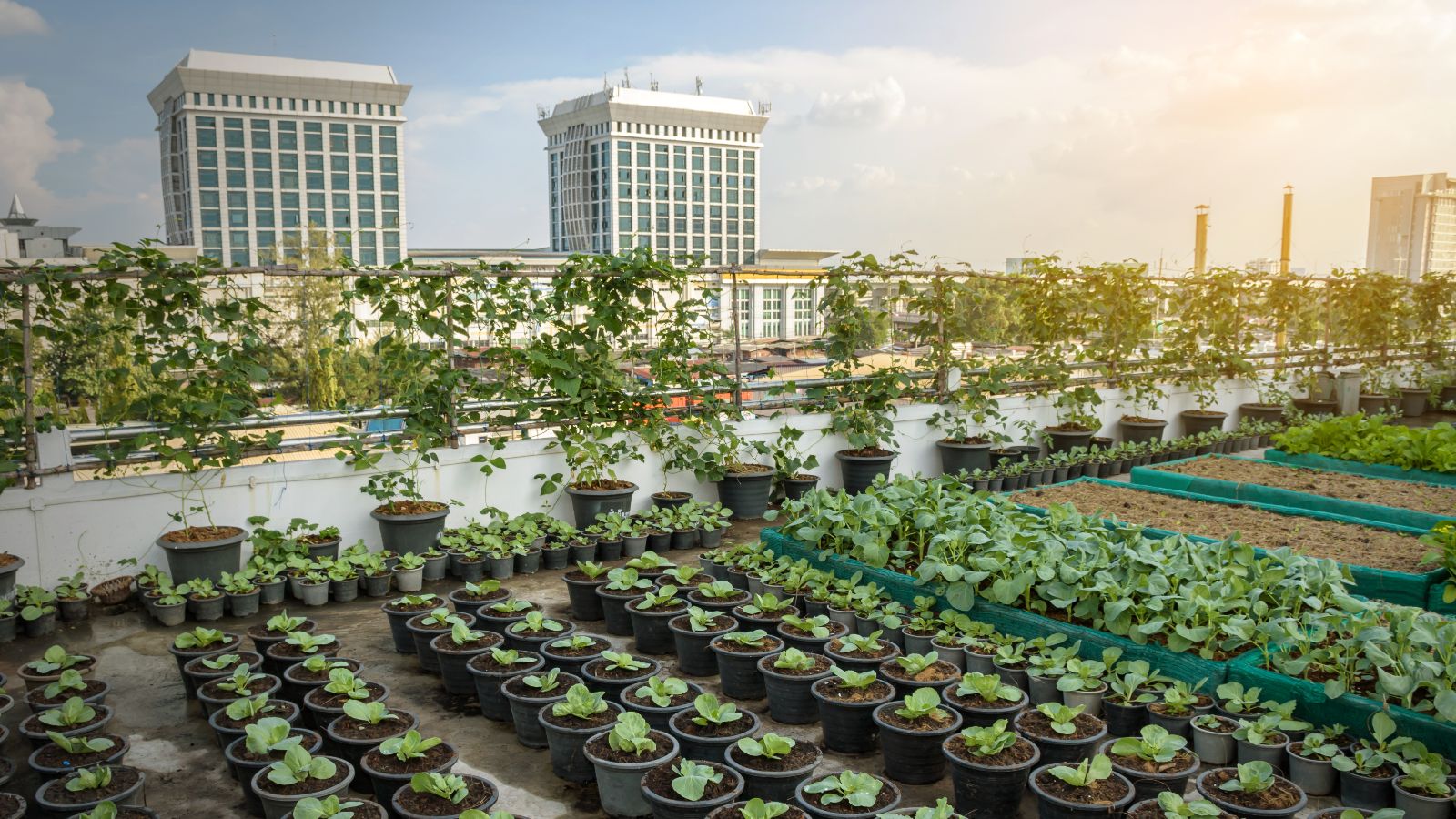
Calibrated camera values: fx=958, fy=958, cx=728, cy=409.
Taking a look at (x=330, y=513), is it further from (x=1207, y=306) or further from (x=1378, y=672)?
(x=1207, y=306)

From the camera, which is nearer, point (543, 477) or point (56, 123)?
point (543, 477)

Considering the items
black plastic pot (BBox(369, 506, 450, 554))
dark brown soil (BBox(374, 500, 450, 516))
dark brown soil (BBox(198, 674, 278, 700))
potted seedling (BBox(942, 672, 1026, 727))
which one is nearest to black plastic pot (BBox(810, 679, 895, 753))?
potted seedling (BBox(942, 672, 1026, 727))

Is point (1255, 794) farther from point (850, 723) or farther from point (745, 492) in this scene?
point (745, 492)

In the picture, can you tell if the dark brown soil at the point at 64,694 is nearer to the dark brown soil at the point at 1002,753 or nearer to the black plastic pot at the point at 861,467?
the dark brown soil at the point at 1002,753

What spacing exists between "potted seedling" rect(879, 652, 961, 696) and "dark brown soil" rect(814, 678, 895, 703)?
6cm

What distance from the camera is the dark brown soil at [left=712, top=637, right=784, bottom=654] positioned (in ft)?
12.1

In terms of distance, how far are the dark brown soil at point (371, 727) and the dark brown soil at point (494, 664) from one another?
452mm

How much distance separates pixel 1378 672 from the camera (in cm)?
295

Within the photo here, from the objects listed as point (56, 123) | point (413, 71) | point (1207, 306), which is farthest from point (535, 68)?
point (1207, 306)

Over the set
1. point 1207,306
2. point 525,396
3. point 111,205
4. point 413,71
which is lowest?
point 525,396

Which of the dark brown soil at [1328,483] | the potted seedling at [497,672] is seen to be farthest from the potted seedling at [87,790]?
the dark brown soil at [1328,483]

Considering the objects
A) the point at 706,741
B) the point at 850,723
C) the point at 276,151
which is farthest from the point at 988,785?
the point at 276,151

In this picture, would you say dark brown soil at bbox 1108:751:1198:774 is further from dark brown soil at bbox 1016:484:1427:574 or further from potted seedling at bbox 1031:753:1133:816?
dark brown soil at bbox 1016:484:1427:574

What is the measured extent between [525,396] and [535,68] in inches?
5157
